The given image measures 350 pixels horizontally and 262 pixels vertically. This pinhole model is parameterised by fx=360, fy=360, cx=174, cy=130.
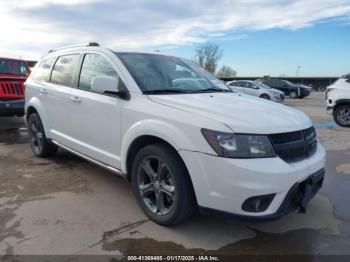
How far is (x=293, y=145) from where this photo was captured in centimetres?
322

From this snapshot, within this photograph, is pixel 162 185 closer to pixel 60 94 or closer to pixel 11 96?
pixel 60 94

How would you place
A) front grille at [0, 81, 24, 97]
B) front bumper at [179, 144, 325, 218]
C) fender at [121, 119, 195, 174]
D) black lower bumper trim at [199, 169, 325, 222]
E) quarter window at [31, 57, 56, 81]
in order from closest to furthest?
front bumper at [179, 144, 325, 218] → black lower bumper trim at [199, 169, 325, 222] → fender at [121, 119, 195, 174] → quarter window at [31, 57, 56, 81] → front grille at [0, 81, 24, 97]

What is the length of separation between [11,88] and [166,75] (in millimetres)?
6029

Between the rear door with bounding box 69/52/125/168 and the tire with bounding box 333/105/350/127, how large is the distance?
8849 millimetres

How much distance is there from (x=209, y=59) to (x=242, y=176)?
7053 centimetres

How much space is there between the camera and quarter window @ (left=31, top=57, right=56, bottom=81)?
5741 millimetres

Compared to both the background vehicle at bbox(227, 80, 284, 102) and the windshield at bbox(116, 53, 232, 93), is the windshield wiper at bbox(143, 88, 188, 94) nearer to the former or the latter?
the windshield at bbox(116, 53, 232, 93)

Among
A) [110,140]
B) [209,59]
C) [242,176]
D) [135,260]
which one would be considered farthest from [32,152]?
[209,59]

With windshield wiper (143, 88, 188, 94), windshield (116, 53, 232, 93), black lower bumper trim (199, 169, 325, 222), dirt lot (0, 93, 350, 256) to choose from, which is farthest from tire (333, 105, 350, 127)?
windshield wiper (143, 88, 188, 94)

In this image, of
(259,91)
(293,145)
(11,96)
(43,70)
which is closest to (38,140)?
(43,70)

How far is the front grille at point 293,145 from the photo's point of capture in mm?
3102

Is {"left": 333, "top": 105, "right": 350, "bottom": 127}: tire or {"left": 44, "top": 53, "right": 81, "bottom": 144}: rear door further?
{"left": 333, "top": 105, "right": 350, "bottom": 127}: tire

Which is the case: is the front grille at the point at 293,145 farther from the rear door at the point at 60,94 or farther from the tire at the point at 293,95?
the tire at the point at 293,95

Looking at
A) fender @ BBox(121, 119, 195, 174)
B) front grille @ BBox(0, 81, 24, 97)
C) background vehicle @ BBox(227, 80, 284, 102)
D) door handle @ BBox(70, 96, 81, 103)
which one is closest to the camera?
fender @ BBox(121, 119, 195, 174)
